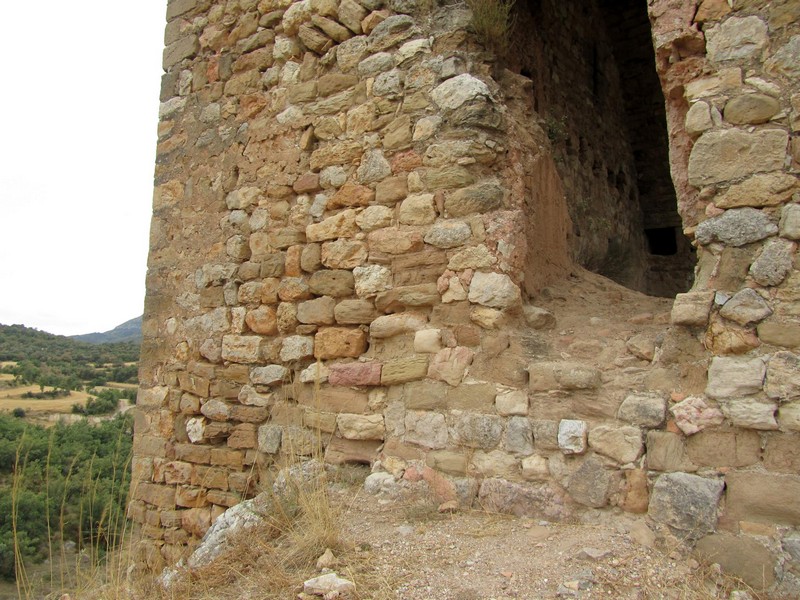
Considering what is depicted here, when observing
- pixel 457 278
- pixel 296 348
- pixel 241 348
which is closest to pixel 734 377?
pixel 457 278

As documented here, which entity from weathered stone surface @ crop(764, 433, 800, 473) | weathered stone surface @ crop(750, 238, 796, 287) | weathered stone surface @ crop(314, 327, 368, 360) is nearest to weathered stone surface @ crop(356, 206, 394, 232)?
weathered stone surface @ crop(314, 327, 368, 360)

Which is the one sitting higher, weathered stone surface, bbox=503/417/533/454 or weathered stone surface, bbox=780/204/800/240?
weathered stone surface, bbox=780/204/800/240

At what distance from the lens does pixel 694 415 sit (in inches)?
94.0

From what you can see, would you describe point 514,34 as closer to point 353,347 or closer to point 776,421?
point 353,347

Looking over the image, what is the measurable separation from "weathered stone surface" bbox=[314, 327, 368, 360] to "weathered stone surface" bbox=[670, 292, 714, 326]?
62.7 inches

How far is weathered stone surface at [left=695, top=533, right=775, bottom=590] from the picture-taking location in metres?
2.16

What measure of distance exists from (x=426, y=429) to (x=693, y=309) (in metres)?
1.33

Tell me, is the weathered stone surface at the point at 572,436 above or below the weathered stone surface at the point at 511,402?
below

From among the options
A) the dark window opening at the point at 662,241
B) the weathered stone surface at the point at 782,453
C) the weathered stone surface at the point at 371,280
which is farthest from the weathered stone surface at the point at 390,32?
the dark window opening at the point at 662,241

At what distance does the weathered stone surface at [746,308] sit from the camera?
230 centimetres

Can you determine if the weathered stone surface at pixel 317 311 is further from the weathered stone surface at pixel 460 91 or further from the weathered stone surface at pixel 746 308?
the weathered stone surface at pixel 746 308

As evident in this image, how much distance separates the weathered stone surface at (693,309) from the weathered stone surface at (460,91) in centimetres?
142

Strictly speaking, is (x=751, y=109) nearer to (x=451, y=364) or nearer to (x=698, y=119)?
(x=698, y=119)

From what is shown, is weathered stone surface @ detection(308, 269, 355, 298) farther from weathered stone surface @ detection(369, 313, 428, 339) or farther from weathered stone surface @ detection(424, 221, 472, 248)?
weathered stone surface @ detection(424, 221, 472, 248)
